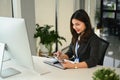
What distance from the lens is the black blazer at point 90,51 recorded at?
2072 mm

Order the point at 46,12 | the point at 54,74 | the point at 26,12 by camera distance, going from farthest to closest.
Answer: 1. the point at 46,12
2. the point at 26,12
3. the point at 54,74

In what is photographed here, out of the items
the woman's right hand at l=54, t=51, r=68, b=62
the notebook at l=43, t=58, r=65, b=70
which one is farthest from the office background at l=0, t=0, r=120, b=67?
Answer: the notebook at l=43, t=58, r=65, b=70

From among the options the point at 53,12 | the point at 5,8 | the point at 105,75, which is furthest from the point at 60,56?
the point at 53,12

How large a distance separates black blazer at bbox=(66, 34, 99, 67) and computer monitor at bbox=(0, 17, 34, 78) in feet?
2.19

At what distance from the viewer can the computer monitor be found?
5.22ft

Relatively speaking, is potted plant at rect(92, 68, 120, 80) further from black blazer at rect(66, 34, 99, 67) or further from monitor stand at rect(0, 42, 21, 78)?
monitor stand at rect(0, 42, 21, 78)

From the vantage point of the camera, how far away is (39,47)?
14.8 feet

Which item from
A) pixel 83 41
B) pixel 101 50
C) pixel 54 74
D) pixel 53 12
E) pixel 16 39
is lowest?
pixel 54 74

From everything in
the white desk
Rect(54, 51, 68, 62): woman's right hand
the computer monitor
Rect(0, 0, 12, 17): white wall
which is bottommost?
the white desk

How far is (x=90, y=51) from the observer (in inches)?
86.8

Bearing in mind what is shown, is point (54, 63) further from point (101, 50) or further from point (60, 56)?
point (101, 50)

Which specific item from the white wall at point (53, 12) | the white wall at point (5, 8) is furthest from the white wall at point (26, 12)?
the white wall at point (53, 12)

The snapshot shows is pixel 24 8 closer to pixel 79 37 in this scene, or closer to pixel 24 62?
pixel 79 37

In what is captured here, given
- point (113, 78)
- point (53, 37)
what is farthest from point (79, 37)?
point (53, 37)
